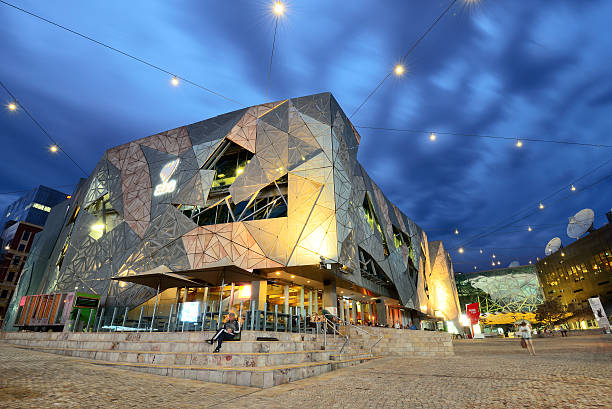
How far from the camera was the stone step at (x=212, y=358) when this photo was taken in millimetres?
7229

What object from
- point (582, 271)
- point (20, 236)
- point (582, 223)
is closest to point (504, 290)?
point (582, 271)

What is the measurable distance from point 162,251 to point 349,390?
20.7m

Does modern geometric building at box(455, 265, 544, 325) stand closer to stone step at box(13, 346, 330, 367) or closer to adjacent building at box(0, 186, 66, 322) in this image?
stone step at box(13, 346, 330, 367)

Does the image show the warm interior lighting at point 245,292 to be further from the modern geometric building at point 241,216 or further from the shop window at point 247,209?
the shop window at point 247,209

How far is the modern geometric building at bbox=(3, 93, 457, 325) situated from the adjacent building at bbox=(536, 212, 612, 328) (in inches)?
1702

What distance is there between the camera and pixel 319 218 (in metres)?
20.3

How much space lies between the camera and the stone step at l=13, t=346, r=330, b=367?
723 centimetres

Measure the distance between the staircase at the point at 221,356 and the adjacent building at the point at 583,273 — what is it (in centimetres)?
5664

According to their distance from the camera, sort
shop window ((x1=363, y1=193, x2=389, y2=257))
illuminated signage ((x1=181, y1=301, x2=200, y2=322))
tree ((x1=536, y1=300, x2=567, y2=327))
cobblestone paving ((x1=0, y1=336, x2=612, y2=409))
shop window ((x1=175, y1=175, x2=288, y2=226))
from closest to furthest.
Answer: cobblestone paving ((x1=0, y1=336, x2=612, y2=409)) → illuminated signage ((x1=181, y1=301, x2=200, y2=322)) → shop window ((x1=175, y1=175, x2=288, y2=226)) → shop window ((x1=363, y1=193, x2=389, y2=257)) → tree ((x1=536, y1=300, x2=567, y2=327))

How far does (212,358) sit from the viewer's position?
25.2ft

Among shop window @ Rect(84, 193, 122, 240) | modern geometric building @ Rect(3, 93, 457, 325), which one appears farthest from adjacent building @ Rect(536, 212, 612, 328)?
shop window @ Rect(84, 193, 122, 240)

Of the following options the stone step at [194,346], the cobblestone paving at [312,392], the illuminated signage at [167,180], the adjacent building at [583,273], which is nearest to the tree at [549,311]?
the adjacent building at [583,273]

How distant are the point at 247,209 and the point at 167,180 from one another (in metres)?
8.22

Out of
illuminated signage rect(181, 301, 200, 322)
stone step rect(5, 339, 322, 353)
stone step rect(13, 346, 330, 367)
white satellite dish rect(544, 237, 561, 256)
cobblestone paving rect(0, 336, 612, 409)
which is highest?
white satellite dish rect(544, 237, 561, 256)
